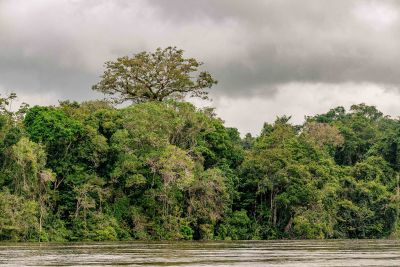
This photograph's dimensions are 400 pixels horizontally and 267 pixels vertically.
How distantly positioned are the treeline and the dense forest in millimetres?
118

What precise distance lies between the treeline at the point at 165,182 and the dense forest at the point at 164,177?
0.39ft

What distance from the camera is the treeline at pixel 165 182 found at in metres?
66.6

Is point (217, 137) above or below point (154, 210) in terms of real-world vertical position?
above

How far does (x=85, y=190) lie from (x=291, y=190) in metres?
23.6

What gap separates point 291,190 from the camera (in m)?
81.3

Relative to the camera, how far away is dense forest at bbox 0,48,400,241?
220 feet

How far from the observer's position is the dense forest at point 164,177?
220 ft

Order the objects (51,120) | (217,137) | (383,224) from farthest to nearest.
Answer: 1. (383,224)
2. (217,137)
3. (51,120)

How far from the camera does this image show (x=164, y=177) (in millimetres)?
71125

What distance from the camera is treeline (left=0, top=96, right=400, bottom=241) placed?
6662 cm

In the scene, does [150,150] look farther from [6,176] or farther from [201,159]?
[6,176]

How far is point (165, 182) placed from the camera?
Result: 71.2 meters

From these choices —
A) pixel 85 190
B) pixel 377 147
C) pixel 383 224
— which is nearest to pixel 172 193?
pixel 85 190

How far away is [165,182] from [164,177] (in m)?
0.48
